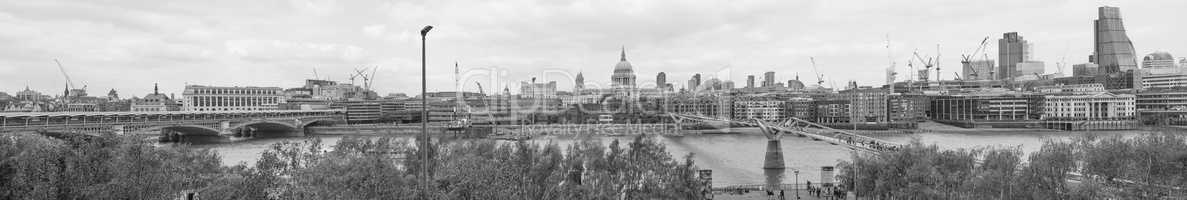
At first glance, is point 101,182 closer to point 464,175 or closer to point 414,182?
point 414,182

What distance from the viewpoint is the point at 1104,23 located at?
323 feet

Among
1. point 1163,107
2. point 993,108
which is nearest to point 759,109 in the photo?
point 993,108

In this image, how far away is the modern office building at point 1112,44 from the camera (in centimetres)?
9762

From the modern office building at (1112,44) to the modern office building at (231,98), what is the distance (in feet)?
324

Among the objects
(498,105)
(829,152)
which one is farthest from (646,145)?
(498,105)

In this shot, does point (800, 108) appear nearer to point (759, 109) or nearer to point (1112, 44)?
point (759, 109)

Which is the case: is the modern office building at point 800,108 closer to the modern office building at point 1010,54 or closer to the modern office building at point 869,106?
the modern office building at point 869,106

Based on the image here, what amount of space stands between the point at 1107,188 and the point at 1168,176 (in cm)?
187

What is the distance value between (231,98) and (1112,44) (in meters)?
105

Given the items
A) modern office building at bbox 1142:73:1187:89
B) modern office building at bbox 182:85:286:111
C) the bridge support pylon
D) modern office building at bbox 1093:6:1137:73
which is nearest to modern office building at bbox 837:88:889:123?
modern office building at bbox 1142:73:1187:89

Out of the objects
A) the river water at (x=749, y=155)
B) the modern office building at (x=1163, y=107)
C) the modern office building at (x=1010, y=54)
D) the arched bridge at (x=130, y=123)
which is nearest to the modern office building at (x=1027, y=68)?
the modern office building at (x=1010, y=54)

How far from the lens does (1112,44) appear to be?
99500 millimetres

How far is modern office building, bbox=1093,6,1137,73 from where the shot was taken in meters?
97.6

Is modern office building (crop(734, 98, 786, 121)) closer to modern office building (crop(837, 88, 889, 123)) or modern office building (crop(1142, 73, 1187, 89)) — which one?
modern office building (crop(837, 88, 889, 123))
